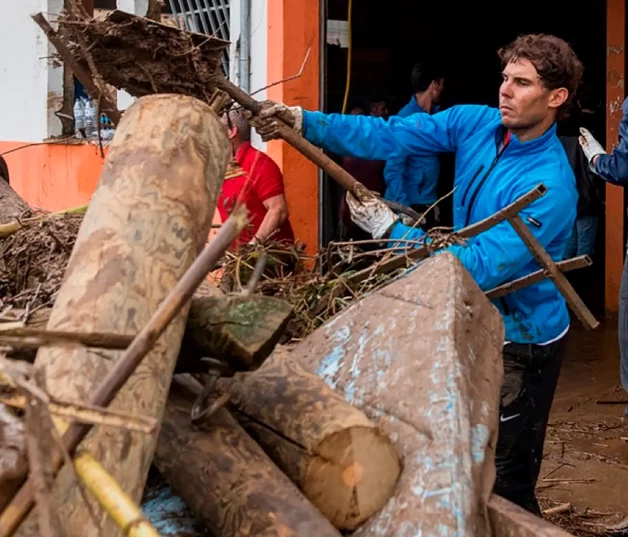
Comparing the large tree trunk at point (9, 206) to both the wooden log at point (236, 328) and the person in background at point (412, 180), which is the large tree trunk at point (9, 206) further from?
the wooden log at point (236, 328)

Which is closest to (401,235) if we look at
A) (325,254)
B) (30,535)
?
(325,254)

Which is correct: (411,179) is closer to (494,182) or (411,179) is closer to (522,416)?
(494,182)

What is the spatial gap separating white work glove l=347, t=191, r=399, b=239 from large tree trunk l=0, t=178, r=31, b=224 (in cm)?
136

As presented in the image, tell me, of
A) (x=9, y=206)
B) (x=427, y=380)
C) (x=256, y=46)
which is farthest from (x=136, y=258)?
(x=256, y=46)

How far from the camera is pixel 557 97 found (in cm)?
357

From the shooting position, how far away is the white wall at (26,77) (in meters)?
9.14

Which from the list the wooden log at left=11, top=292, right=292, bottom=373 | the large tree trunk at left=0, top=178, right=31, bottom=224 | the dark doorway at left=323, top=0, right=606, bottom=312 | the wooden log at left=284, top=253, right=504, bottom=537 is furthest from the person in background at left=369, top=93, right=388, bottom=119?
the wooden log at left=11, top=292, right=292, bottom=373

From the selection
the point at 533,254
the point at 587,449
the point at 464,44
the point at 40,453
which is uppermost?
the point at 464,44

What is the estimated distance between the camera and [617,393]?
6.70m

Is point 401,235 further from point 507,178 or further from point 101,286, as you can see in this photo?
point 101,286

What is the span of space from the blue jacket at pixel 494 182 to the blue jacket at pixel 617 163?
1.83 m

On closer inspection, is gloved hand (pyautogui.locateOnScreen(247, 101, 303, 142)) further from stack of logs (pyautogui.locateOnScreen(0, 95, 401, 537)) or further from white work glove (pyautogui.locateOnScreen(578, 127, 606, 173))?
white work glove (pyautogui.locateOnScreen(578, 127, 606, 173))

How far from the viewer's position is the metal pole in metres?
6.80

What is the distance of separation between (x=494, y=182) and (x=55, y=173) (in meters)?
6.21
